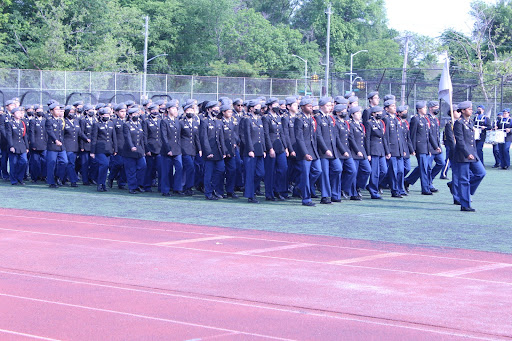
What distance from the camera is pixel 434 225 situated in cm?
1280

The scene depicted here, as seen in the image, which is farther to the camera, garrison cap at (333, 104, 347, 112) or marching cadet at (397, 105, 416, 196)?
marching cadet at (397, 105, 416, 196)

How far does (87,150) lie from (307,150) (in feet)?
21.4

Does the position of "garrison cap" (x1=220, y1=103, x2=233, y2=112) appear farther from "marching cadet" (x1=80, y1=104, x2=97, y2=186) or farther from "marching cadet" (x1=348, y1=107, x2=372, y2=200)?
"marching cadet" (x1=80, y1=104, x2=97, y2=186)

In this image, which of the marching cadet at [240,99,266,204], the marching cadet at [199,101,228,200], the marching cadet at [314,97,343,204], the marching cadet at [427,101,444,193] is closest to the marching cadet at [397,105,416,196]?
the marching cadet at [427,101,444,193]

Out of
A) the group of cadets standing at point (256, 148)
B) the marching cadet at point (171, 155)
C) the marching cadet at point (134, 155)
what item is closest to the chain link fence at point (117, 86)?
the group of cadets standing at point (256, 148)

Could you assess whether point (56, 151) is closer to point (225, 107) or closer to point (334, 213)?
point (225, 107)

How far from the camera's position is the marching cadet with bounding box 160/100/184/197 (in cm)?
1734

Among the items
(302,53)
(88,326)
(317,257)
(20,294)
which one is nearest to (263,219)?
(317,257)

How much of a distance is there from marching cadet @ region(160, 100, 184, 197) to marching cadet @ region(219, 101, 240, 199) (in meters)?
0.98

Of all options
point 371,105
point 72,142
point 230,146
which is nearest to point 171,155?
point 230,146

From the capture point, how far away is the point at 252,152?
1616 centimetres

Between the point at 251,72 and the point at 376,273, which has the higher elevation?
the point at 251,72

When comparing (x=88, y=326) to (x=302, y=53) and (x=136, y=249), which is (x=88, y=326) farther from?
(x=302, y=53)

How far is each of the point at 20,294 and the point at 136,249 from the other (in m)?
2.76
